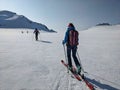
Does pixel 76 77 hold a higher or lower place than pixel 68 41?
lower

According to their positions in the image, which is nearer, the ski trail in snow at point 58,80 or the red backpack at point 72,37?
the ski trail in snow at point 58,80

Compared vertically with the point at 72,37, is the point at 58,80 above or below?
below

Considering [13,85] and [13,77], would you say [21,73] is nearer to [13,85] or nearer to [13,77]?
[13,77]

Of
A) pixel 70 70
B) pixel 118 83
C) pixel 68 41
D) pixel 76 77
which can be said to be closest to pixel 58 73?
pixel 70 70

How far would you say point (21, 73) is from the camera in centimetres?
641

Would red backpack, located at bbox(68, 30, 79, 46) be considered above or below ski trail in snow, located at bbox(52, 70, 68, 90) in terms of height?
above

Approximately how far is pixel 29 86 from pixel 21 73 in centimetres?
154

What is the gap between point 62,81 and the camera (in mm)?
5551

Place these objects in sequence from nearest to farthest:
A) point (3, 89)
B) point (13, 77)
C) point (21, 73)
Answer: point (3, 89)
point (13, 77)
point (21, 73)

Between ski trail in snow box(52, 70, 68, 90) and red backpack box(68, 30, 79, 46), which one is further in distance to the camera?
red backpack box(68, 30, 79, 46)

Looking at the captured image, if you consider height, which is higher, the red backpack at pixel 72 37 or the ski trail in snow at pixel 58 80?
the red backpack at pixel 72 37

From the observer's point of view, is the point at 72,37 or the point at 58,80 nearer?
the point at 58,80

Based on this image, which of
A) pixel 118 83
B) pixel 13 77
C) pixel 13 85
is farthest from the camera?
pixel 13 77

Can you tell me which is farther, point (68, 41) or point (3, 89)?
point (68, 41)
